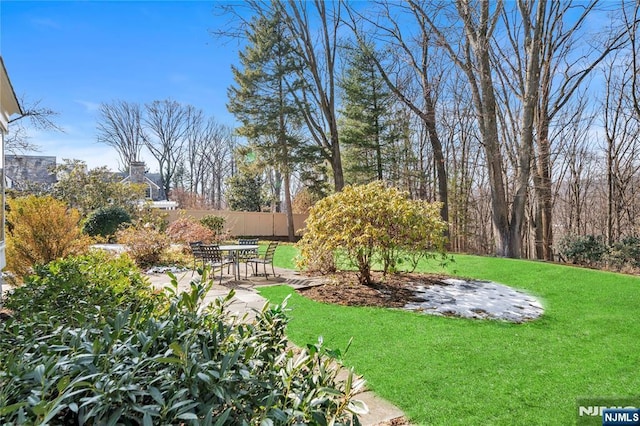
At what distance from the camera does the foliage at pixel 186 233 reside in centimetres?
1207

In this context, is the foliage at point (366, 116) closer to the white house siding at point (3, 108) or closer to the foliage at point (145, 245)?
the foliage at point (145, 245)

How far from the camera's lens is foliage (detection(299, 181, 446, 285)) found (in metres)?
6.16

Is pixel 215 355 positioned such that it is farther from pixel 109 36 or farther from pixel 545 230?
pixel 545 230

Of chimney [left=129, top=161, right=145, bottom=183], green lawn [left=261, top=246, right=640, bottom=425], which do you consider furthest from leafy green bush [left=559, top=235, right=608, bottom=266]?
chimney [left=129, top=161, right=145, bottom=183]

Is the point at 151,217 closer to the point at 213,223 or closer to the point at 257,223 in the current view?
the point at 213,223

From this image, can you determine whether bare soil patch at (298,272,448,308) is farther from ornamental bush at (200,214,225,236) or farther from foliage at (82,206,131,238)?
foliage at (82,206,131,238)

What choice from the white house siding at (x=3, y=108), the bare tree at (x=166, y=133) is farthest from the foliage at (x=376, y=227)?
the bare tree at (x=166, y=133)

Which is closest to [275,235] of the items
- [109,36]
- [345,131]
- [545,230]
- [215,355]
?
[345,131]

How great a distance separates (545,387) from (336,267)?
18.0 feet

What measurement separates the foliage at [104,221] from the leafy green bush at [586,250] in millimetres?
16023

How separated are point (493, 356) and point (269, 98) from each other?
1780 centimetres

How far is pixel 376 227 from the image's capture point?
626 centimetres

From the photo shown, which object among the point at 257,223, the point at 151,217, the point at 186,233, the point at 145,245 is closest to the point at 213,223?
the point at 151,217

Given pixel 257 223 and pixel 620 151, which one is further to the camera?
pixel 257 223
